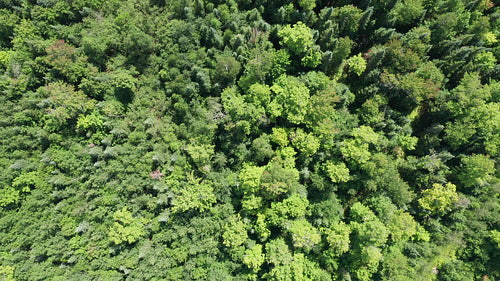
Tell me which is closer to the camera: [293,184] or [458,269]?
[293,184]

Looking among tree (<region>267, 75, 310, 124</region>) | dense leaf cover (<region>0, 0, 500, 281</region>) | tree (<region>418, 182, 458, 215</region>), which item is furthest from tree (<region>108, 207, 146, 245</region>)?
tree (<region>418, 182, 458, 215</region>)

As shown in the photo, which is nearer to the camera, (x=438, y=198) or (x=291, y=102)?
(x=291, y=102)

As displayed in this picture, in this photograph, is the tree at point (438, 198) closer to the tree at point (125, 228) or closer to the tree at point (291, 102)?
the tree at point (291, 102)

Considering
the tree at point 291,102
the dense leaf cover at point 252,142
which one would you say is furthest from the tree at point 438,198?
the tree at point 291,102

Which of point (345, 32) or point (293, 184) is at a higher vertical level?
point (345, 32)

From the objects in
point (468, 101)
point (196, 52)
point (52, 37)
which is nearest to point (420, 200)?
point (468, 101)

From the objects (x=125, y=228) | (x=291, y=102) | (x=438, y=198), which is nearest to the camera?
(x=291, y=102)

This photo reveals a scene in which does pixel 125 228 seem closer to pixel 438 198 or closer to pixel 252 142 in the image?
pixel 252 142

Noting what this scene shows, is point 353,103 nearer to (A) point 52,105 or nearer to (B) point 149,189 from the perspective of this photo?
(B) point 149,189

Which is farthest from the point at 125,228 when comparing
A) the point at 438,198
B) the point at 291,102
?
the point at 438,198
